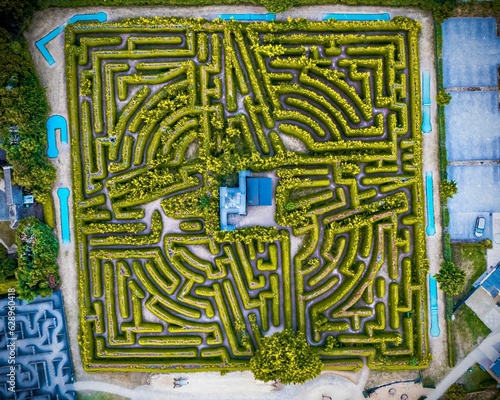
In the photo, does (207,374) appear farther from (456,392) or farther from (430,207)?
(430,207)

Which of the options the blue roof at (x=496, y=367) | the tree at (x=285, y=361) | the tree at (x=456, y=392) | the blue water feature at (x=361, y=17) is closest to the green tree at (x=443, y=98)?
the blue water feature at (x=361, y=17)

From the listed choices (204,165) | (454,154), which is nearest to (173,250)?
(204,165)

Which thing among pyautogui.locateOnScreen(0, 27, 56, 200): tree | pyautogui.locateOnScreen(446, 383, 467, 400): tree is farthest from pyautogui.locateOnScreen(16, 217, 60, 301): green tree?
pyautogui.locateOnScreen(446, 383, 467, 400): tree

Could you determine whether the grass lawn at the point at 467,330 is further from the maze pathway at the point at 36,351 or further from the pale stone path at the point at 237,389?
the maze pathway at the point at 36,351

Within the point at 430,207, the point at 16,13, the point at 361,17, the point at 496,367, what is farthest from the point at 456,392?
the point at 16,13

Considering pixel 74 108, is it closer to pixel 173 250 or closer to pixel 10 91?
pixel 10 91

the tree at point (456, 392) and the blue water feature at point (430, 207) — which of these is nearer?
the tree at point (456, 392)

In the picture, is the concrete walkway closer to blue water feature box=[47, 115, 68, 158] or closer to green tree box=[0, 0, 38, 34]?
blue water feature box=[47, 115, 68, 158]
